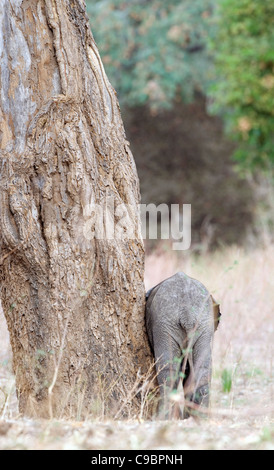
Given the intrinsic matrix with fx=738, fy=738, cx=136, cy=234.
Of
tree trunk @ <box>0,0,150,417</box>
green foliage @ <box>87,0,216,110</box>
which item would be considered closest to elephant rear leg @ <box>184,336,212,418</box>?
tree trunk @ <box>0,0,150,417</box>

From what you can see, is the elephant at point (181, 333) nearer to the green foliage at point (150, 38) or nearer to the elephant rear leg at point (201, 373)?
the elephant rear leg at point (201, 373)

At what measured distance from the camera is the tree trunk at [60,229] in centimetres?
472

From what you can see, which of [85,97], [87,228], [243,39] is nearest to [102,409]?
[87,228]

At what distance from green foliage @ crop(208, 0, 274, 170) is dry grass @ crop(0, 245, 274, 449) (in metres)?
5.09

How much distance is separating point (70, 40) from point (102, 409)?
2.41 metres

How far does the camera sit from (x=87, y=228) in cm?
482

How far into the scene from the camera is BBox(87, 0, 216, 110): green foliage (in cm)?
2012

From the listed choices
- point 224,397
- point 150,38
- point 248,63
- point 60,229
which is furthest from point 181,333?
point 150,38

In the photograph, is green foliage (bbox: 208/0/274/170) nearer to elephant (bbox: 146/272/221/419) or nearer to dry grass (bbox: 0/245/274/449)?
dry grass (bbox: 0/245/274/449)

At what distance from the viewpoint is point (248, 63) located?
15961 millimetres

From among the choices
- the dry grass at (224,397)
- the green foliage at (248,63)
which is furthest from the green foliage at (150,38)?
the dry grass at (224,397)

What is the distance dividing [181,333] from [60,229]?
104cm

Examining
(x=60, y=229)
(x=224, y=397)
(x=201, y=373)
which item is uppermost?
(x=60, y=229)

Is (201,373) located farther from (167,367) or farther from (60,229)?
(60,229)
